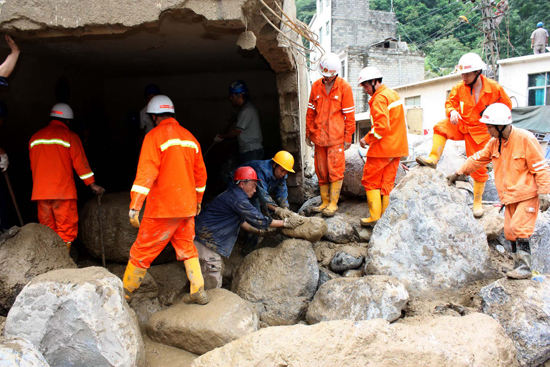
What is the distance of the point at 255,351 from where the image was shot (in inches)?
95.1

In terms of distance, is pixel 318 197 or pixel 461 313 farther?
pixel 318 197

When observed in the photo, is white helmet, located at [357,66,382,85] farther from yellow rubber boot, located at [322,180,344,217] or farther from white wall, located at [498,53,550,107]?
white wall, located at [498,53,550,107]

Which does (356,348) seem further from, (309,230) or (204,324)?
(309,230)

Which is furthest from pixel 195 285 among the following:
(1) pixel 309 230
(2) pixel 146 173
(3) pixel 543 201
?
(3) pixel 543 201

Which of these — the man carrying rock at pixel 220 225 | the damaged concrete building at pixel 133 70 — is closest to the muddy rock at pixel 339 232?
the man carrying rock at pixel 220 225

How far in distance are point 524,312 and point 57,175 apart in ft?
14.6

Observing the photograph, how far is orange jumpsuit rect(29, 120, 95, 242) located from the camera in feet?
13.3

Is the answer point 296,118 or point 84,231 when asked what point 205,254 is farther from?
point 296,118

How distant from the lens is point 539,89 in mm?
12984

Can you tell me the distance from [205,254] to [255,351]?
A: 1.73 metres

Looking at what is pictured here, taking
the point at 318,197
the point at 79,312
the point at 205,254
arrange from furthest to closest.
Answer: the point at 318,197 → the point at 205,254 → the point at 79,312

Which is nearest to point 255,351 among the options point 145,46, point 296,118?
point 296,118

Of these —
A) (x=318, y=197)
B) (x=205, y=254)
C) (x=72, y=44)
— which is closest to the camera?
(x=205, y=254)

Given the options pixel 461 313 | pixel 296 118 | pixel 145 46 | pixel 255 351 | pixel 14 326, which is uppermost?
pixel 145 46
